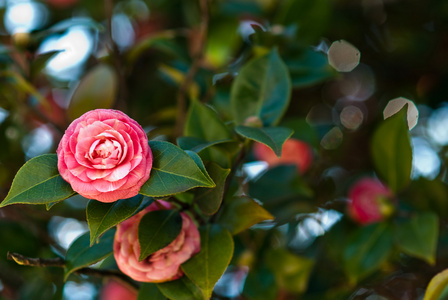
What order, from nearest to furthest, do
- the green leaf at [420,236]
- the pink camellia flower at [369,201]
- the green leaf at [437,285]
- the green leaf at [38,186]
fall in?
the green leaf at [38,186] < the green leaf at [437,285] < the green leaf at [420,236] < the pink camellia flower at [369,201]

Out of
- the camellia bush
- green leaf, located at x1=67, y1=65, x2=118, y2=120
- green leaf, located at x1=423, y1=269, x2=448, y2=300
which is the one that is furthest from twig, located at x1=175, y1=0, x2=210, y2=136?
green leaf, located at x1=423, y1=269, x2=448, y2=300

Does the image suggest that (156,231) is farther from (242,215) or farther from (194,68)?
(194,68)

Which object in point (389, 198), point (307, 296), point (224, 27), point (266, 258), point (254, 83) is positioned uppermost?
point (254, 83)

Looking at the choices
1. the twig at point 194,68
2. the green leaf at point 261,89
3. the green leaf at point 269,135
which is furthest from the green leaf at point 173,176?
the twig at point 194,68

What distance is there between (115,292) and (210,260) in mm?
657

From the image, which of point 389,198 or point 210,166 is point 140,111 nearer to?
point 389,198

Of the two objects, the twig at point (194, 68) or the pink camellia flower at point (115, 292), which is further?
the pink camellia flower at point (115, 292)

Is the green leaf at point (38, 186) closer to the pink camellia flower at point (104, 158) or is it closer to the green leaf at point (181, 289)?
the pink camellia flower at point (104, 158)

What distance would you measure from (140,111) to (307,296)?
736mm

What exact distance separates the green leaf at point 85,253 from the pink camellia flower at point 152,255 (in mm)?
31

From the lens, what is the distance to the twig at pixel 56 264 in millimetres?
644

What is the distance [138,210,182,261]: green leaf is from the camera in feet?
2.09

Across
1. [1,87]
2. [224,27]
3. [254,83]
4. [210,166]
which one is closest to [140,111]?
[224,27]

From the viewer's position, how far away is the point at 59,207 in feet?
4.42
